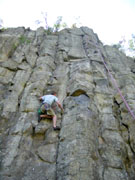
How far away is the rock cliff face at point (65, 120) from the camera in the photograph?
4.70 m

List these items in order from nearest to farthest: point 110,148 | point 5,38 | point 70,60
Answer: point 110,148
point 70,60
point 5,38

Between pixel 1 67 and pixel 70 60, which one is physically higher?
pixel 70 60

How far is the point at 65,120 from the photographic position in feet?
19.2

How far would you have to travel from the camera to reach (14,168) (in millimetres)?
4797

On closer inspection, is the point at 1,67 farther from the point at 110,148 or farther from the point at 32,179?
the point at 110,148

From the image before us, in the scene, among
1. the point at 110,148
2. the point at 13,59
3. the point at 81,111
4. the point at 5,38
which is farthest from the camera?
the point at 5,38

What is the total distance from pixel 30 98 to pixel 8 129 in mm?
1647

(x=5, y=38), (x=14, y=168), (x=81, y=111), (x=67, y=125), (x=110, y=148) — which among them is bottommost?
(x=14, y=168)

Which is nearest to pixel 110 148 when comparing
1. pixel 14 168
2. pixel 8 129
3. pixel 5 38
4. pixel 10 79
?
pixel 14 168

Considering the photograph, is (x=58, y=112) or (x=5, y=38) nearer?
(x=58, y=112)

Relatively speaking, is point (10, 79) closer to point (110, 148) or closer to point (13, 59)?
point (13, 59)

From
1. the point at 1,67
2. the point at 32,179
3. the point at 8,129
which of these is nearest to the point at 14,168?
the point at 32,179

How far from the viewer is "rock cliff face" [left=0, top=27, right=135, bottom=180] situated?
15.4 feet

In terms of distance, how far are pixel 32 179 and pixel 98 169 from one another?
6.56 feet
